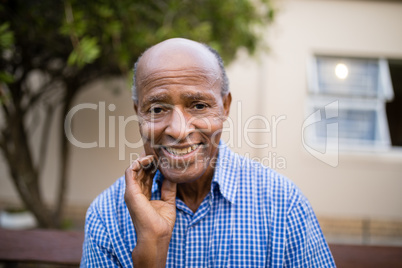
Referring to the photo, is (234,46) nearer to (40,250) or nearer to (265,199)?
(265,199)

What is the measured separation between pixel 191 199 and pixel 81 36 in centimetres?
203

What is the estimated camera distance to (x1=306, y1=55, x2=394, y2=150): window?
19.0 ft

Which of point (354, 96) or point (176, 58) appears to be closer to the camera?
point (176, 58)

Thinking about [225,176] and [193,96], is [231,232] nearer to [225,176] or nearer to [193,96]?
[225,176]

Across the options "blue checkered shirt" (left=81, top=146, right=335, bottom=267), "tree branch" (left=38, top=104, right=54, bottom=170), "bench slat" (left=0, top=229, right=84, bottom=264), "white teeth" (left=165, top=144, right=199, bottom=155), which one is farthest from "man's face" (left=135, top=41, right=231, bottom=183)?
"tree branch" (left=38, top=104, right=54, bottom=170)

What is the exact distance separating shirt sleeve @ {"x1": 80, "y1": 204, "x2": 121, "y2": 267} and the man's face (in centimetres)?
42

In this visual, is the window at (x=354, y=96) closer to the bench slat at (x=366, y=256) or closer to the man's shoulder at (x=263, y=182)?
the bench slat at (x=366, y=256)

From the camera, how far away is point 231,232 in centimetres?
155

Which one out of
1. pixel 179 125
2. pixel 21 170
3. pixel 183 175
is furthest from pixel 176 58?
pixel 21 170

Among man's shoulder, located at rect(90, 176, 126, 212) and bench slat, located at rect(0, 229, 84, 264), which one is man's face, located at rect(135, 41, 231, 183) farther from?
bench slat, located at rect(0, 229, 84, 264)

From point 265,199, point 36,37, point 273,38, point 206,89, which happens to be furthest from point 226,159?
point 273,38

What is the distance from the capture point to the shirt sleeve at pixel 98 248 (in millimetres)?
1498

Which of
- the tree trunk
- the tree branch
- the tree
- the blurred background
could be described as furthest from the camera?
the blurred background

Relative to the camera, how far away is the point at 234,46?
11.8 feet
